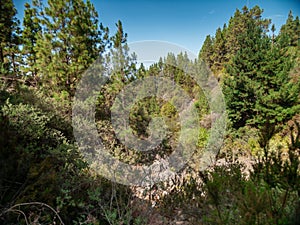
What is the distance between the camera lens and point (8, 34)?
22.5 ft

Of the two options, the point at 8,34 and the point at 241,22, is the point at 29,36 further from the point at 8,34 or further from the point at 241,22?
the point at 241,22

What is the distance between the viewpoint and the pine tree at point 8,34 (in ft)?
21.2

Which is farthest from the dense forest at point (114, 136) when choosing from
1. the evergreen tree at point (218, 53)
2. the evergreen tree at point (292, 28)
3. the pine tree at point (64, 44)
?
the evergreen tree at point (292, 28)

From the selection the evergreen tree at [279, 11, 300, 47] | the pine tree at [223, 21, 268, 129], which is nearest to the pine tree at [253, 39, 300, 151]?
the pine tree at [223, 21, 268, 129]

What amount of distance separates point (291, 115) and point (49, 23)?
1176 cm

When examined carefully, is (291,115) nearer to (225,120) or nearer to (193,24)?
(225,120)

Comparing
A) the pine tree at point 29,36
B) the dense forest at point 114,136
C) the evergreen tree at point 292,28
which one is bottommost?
the dense forest at point 114,136

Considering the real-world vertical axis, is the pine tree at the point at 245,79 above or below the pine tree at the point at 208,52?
below

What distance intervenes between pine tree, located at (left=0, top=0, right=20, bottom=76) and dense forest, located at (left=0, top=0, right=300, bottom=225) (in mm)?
38

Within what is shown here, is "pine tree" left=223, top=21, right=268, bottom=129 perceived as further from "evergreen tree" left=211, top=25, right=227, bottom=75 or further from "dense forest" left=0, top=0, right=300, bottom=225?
"evergreen tree" left=211, top=25, right=227, bottom=75

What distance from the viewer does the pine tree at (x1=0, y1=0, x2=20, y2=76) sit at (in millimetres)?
6473

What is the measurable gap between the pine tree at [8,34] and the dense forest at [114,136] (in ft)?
0.12

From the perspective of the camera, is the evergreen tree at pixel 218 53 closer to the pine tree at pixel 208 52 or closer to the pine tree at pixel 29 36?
the pine tree at pixel 208 52

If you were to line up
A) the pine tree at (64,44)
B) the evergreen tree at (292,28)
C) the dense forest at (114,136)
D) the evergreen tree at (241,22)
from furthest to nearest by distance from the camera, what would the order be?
the evergreen tree at (292,28)
the evergreen tree at (241,22)
the pine tree at (64,44)
the dense forest at (114,136)
